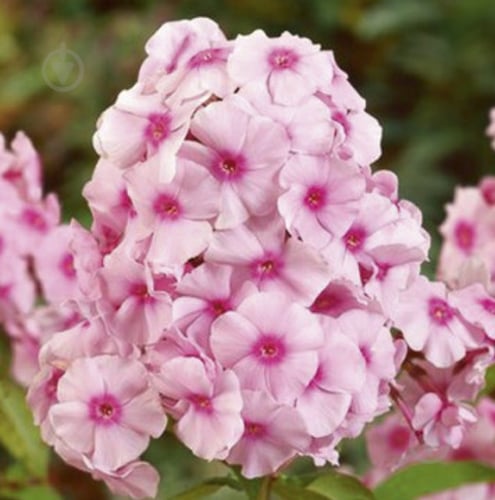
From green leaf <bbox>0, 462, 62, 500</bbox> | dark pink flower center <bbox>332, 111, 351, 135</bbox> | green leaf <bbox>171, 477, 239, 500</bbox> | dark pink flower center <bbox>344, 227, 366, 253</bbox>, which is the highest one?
dark pink flower center <bbox>332, 111, 351, 135</bbox>

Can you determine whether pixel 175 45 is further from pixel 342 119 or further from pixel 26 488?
pixel 26 488

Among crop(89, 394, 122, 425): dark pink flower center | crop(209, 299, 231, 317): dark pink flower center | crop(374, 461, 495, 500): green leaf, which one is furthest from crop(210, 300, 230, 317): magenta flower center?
crop(374, 461, 495, 500): green leaf

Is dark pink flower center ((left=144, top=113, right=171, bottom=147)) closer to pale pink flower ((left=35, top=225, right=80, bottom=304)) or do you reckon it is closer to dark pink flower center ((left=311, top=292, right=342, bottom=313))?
dark pink flower center ((left=311, top=292, right=342, bottom=313))

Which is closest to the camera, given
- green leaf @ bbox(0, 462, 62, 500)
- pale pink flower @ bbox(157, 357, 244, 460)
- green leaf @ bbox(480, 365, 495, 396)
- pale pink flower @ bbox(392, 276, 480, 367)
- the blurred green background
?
pale pink flower @ bbox(157, 357, 244, 460)

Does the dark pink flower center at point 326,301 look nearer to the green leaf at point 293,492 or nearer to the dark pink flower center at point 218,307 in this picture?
the dark pink flower center at point 218,307

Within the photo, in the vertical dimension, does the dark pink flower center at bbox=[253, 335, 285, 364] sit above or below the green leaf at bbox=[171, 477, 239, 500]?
above

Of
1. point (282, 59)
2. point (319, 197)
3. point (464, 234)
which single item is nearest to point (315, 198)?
point (319, 197)

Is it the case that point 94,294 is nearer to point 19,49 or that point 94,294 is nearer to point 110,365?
point 110,365

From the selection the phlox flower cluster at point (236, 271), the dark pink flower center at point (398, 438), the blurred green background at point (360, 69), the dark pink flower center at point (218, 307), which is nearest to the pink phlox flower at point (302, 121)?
the phlox flower cluster at point (236, 271)
